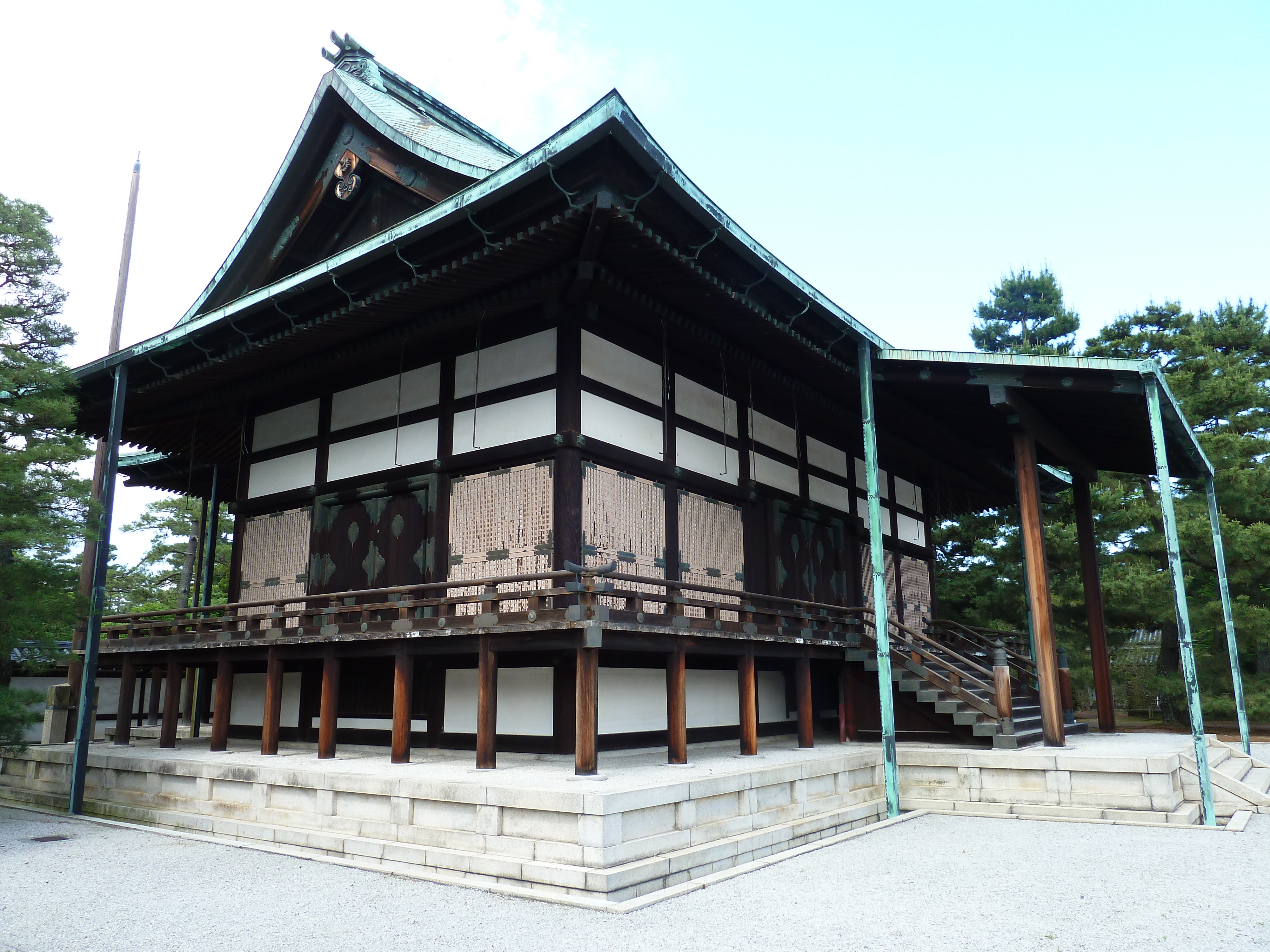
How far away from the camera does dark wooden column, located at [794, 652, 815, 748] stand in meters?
11.6

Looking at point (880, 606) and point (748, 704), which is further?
point (880, 606)

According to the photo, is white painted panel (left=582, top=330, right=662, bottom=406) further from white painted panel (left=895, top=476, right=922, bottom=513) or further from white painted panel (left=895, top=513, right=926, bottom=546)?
white painted panel (left=895, top=476, right=922, bottom=513)

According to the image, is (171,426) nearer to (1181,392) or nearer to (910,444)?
(910,444)

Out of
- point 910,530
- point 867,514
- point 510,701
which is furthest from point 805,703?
point 910,530

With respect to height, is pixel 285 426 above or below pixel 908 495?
above

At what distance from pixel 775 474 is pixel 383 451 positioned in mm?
6199

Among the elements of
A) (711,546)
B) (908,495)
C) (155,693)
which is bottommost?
(155,693)

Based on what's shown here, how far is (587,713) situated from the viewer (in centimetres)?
838

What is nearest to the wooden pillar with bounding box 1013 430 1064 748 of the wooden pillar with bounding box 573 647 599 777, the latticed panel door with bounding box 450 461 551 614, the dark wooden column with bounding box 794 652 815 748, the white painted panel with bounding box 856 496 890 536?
the dark wooden column with bounding box 794 652 815 748

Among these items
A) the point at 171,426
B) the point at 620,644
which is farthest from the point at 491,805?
the point at 171,426

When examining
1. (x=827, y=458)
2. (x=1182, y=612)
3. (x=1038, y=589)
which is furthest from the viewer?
(x=827, y=458)

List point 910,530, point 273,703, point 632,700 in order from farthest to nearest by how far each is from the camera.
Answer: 1. point 910,530
2. point 273,703
3. point 632,700

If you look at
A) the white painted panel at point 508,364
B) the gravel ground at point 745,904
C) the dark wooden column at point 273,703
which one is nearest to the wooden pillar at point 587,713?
the gravel ground at point 745,904

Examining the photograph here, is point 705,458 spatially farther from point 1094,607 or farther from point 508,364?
point 1094,607
